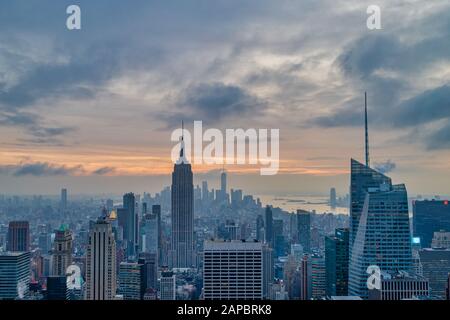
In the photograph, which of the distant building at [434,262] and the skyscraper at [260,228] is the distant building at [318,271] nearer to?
the skyscraper at [260,228]

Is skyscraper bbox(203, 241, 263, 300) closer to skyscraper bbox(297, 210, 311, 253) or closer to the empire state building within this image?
the empire state building

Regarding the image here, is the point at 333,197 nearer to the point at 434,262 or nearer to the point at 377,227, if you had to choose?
the point at 434,262

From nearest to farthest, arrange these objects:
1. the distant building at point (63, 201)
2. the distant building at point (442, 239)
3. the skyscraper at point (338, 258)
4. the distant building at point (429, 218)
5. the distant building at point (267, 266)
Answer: the distant building at point (63, 201)
the distant building at point (429, 218)
the distant building at point (267, 266)
the distant building at point (442, 239)
the skyscraper at point (338, 258)

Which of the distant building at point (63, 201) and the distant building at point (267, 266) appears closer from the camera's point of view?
the distant building at point (63, 201)

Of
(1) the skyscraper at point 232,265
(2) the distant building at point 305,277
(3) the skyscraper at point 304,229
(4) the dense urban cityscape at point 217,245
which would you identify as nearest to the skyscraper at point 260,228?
(4) the dense urban cityscape at point 217,245
